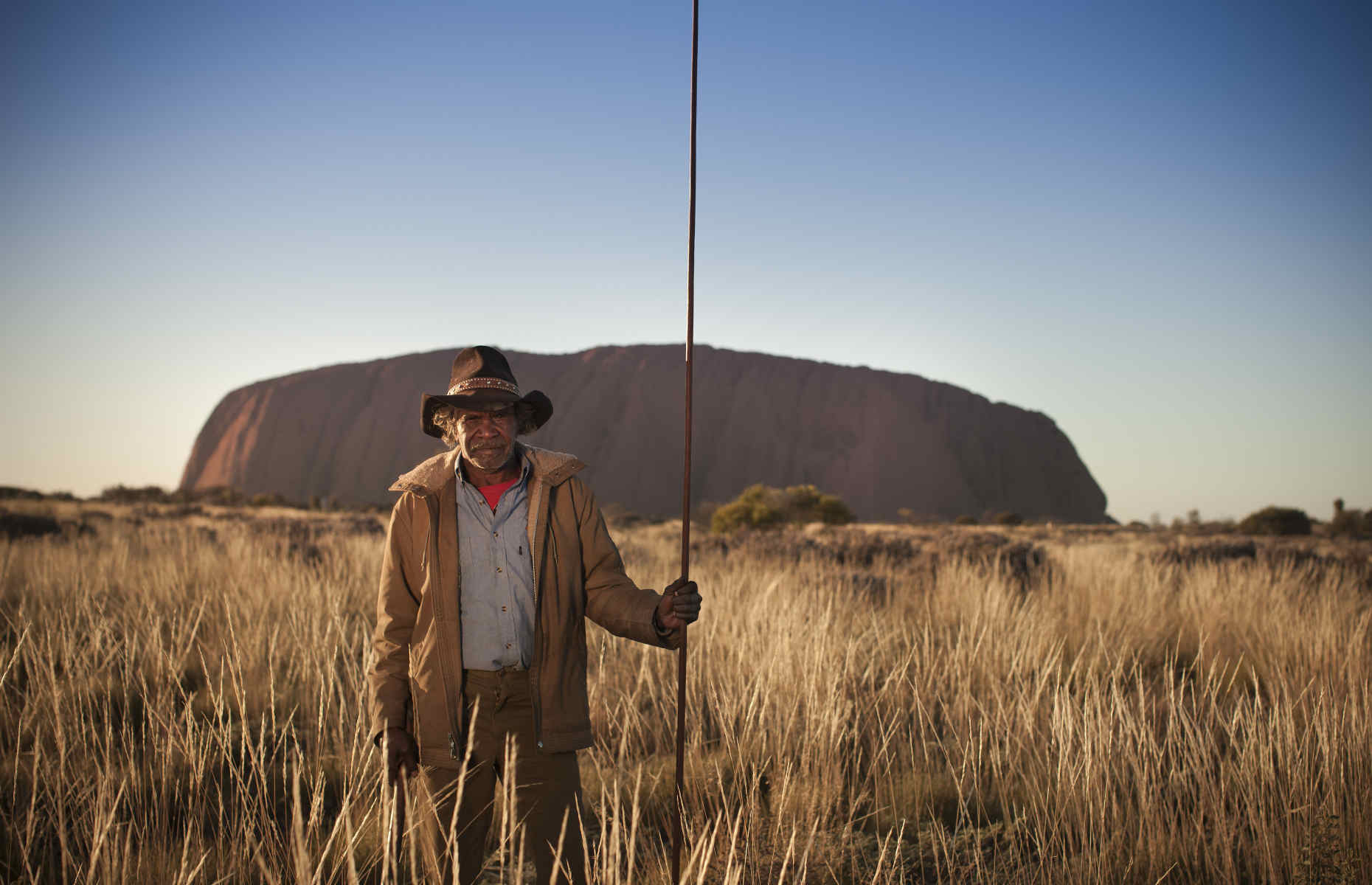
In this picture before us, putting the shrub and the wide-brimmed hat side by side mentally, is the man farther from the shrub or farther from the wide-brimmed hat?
the shrub

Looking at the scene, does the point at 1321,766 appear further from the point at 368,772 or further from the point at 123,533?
the point at 123,533

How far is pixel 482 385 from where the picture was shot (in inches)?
81.7

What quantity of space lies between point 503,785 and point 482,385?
109 centimetres

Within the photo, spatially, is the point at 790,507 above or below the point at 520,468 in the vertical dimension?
below

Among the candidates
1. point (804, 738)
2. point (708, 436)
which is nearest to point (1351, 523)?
point (804, 738)

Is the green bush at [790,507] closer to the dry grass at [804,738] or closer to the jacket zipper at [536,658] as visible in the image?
the dry grass at [804,738]

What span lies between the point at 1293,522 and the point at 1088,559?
16634 millimetres

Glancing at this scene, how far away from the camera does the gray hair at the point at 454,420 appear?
2211 mm

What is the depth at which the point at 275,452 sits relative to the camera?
177 ft

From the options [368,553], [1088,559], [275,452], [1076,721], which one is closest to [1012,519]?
[1088,559]

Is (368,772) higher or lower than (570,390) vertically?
lower

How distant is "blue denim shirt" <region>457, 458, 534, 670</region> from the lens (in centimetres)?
199

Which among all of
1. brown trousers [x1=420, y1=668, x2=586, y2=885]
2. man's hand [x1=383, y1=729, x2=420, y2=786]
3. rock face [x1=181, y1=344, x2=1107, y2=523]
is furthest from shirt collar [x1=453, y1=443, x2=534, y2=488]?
rock face [x1=181, y1=344, x2=1107, y2=523]

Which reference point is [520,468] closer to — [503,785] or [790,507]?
[503,785]
